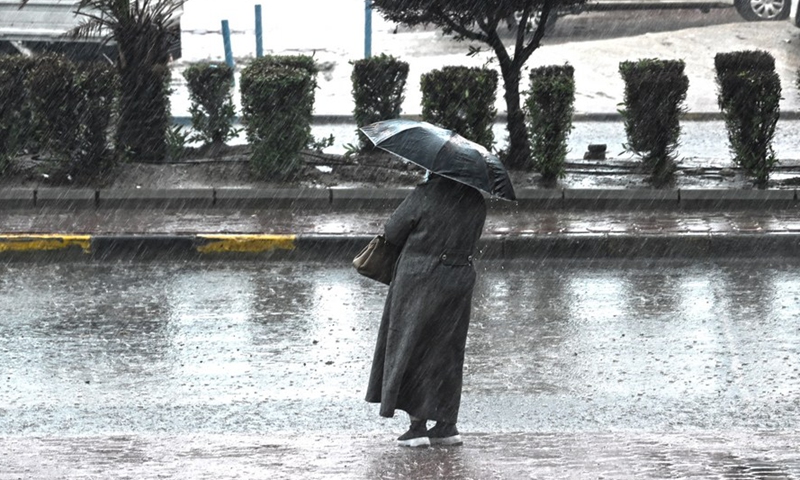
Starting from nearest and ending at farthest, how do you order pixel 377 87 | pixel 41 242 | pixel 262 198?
pixel 41 242
pixel 262 198
pixel 377 87

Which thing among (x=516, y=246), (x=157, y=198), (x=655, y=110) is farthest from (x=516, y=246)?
(x=157, y=198)

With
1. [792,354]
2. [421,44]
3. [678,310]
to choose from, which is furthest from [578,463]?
[421,44]

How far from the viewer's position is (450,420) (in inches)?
243

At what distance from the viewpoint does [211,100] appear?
12812mm

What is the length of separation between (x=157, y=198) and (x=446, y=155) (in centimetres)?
622

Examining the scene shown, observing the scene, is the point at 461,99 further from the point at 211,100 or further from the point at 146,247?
the point at 146,247

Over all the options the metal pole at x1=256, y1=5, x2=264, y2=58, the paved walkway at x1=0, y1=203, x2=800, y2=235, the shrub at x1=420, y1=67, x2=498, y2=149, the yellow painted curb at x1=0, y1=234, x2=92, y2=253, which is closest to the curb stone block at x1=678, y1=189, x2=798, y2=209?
the paved walkway at x1=0, y1=203, x2=800, y2=235

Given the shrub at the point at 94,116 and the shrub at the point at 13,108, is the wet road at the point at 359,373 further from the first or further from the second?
the shrub at the point at 13,108

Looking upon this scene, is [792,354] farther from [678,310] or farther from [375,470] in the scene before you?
[375,470]

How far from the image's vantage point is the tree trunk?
12602 millimetres

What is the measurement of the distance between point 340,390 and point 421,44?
15.0 metres

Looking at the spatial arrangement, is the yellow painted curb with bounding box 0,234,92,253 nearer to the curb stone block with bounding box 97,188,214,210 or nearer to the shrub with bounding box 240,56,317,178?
the curb stone block with bounding box 97,188,214,210

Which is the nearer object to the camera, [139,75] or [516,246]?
[516,246]

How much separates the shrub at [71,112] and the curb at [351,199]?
460 mm
